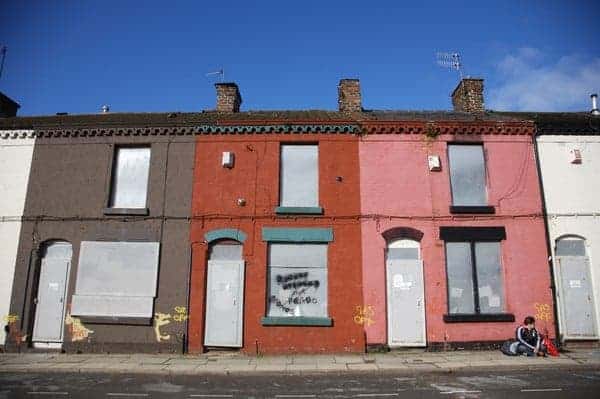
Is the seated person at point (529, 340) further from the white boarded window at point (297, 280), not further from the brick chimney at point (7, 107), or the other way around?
the brick chimney at point (7, 107)

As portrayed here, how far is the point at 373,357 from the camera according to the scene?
10.9 metres

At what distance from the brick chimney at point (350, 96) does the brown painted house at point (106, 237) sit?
497cm

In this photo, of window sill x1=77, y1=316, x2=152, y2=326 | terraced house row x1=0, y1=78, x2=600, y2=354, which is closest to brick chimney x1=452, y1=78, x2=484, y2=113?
terraced house row x1=0, y1=78, x2=600, y2=354

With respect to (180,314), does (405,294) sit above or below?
above

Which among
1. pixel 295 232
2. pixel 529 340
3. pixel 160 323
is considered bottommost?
pixel 529 340

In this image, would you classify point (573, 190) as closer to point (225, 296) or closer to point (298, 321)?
point (298, 321)

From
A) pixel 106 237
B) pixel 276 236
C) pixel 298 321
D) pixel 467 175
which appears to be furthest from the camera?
pixel 467 175

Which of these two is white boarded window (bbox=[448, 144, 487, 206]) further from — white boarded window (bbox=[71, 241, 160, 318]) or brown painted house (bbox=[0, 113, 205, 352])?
white boarded window (bbox=[71, 241, 160, 318])

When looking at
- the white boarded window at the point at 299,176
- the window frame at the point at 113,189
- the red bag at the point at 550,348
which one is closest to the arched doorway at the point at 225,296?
the white boarded window at the point at 299,176

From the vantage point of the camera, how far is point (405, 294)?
1192 centimetres

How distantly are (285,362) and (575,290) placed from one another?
30.0 ft

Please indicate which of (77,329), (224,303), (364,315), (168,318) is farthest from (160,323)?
(364,315)

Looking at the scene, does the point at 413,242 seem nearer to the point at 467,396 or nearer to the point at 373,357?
the point at 373,357

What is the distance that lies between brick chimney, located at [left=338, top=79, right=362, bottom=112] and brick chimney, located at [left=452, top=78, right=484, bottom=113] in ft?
12.9
